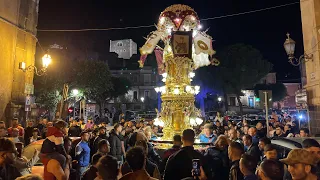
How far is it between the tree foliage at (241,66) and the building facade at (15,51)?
3490cm

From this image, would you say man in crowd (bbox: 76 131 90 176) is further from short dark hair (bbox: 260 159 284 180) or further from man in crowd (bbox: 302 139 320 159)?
man in crowd (bbox: 302 139 320 159)

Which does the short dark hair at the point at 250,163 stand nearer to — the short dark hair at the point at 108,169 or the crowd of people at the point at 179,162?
the crowd of people at the point at 179,162

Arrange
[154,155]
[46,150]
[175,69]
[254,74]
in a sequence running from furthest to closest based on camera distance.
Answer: [254,74] < [175,69] < [154,155] < [46,150]

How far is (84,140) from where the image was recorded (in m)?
7.64

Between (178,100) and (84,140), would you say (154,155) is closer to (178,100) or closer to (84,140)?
(84,140)

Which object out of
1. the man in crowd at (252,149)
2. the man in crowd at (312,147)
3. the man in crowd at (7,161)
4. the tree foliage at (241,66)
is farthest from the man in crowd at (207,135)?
the tree foliage at (241,66)

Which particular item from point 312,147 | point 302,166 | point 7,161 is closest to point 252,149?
point 312,147

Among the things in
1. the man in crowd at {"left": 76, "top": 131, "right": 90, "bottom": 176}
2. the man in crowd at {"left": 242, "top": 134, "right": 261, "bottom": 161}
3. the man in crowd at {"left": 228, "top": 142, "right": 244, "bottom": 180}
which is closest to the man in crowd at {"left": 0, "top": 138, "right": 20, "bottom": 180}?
the man in crowd at {"left": 76, "top": 131, "right": 90, "bottom": 176}

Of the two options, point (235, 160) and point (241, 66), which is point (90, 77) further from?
point (235, 160)

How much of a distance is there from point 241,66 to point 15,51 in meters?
37.2

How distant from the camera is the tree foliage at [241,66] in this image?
144 ft

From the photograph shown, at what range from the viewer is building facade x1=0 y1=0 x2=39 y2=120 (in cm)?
1375

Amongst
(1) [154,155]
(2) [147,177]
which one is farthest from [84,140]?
(2) [147,177]

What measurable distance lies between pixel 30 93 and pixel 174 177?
14614mm
